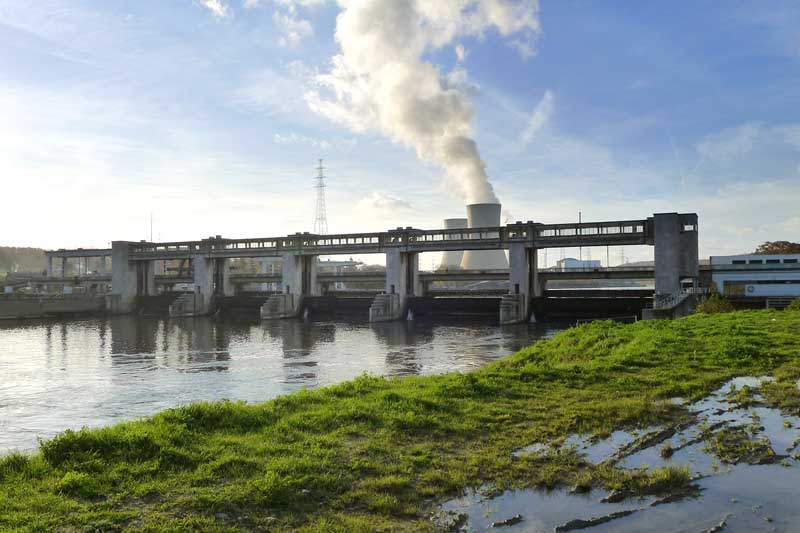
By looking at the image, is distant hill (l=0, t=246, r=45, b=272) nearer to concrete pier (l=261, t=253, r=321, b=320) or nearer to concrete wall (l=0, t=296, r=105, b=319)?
concrete wall (l=0, t=296, r=105, b=319)

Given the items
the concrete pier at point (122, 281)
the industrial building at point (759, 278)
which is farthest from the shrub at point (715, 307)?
the concrete pier at point (122, 281)

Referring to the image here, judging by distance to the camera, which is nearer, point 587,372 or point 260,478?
point 260,478

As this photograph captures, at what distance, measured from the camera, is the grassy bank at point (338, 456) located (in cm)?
614

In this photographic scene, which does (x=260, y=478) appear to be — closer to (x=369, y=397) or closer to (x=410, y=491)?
(x=410, y=491)

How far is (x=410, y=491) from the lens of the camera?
6773 millimetres

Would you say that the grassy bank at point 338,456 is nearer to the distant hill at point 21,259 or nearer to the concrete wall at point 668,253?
the concrete wall at point 668,253

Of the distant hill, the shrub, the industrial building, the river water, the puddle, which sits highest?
the distant hill

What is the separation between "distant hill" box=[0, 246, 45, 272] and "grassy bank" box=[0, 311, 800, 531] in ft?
544

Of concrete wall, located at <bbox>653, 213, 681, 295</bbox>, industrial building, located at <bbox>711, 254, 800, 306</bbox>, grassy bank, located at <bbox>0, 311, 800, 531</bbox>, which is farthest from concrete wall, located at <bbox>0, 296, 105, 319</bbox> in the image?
Answer: industrial building, located at <bbox>711, 254, 800, 306</bbox>

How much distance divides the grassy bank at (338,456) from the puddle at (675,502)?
0.35 meters

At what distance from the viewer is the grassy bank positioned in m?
6.14

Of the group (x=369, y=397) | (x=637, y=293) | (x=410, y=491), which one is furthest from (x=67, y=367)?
(x=637, y=293)

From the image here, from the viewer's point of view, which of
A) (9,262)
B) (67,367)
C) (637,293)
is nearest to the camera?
(67,367)

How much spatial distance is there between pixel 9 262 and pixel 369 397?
169m
